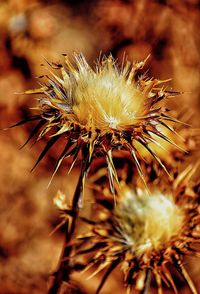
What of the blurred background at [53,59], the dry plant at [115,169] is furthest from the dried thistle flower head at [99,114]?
the blurred background at [53,59]

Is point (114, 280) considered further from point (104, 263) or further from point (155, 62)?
point (155, 62)

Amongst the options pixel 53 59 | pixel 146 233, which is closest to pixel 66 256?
pixel 146 233

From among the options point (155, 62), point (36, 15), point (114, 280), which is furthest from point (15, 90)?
point (114, 280)

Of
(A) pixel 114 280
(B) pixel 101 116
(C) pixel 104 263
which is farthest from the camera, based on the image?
(A) pixel 114 280

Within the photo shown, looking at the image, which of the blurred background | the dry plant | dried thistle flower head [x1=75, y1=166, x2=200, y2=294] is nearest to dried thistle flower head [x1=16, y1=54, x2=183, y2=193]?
the dry plant

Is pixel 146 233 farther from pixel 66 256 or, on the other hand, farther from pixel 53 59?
pixel 53 59

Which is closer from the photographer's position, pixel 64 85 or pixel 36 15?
pixel 64 85
